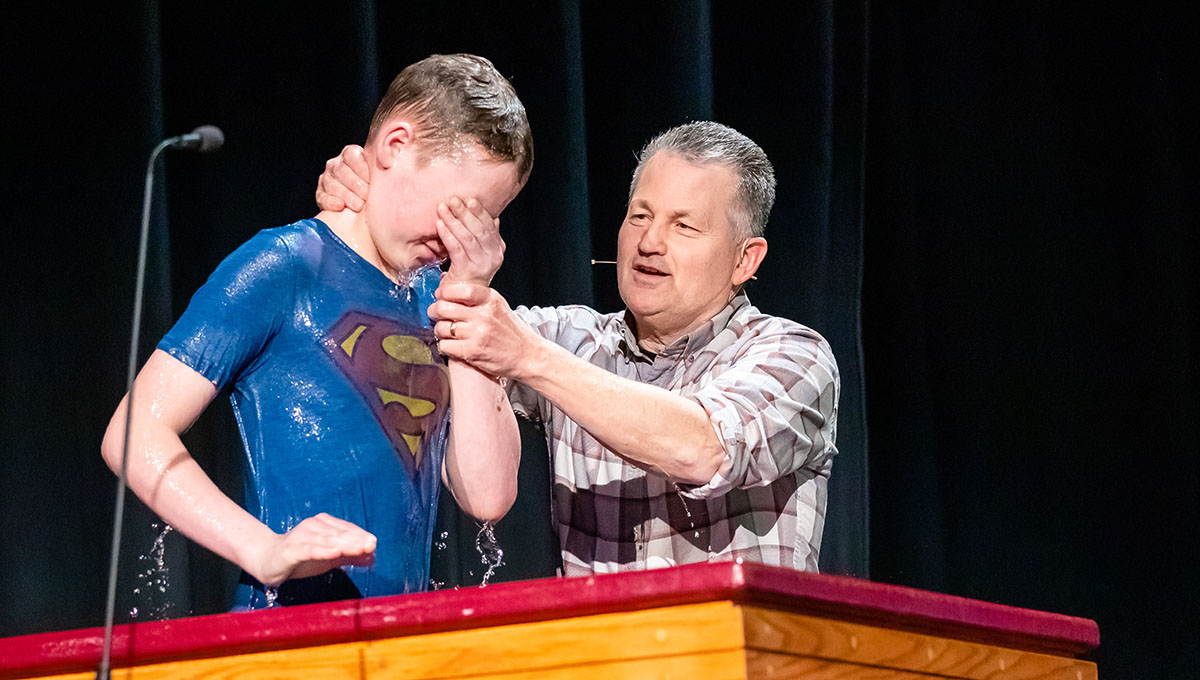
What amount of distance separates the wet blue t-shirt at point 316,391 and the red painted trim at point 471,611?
22cm

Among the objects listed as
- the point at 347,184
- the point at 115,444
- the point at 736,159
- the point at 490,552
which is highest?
the point at 736,159

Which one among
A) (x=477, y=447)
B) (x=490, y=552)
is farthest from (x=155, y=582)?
(x=477, y=447)

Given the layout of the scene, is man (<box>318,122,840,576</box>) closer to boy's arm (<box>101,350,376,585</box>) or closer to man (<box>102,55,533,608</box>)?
man (<box>102,55,533,608</box>)

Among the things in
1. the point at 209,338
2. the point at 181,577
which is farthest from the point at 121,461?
the point at 181,577

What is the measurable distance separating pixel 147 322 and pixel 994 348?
5.69ft

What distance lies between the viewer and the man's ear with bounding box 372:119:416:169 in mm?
1580

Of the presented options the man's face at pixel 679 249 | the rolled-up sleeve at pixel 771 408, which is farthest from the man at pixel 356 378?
the man's face at pixel 679 249

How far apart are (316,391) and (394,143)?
34 centimetres

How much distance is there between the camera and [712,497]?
1.92 meters

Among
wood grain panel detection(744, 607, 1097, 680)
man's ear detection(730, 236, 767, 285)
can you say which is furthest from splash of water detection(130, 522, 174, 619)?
wood grain panel detection(744, 607, 1097, 680)

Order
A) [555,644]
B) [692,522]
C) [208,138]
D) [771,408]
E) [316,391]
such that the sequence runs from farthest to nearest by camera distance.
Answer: [692,522], [771,408], [316,391], [208,138], [555,644]

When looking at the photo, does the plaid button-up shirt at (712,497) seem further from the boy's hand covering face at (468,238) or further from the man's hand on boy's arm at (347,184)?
the man's hand on boy's arm at (347,184)

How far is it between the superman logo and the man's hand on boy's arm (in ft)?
0.56

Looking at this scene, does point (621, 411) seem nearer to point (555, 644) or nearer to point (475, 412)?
point (475, 412)
